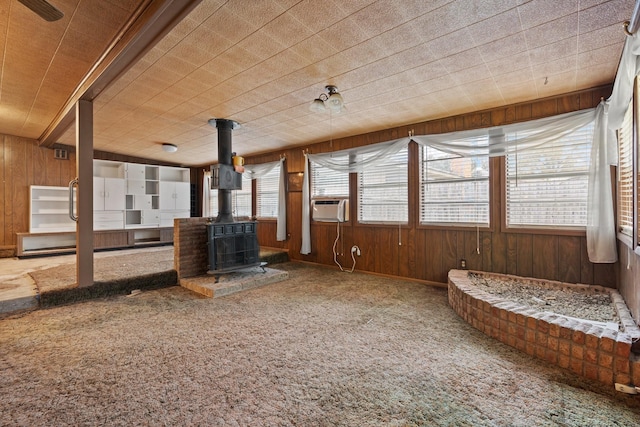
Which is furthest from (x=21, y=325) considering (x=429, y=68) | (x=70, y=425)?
(x=429, y=68)

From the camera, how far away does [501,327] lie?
2303 mm

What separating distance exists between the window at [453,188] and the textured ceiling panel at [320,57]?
0.63m

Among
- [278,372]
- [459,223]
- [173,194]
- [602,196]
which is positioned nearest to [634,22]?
[602,196]

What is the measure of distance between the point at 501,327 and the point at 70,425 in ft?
9.45

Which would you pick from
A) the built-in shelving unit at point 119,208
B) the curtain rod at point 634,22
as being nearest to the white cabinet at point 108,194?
the built-in shelving unit at point 119,208

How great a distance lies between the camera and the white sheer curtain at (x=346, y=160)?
4328 mm

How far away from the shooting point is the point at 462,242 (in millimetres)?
3777

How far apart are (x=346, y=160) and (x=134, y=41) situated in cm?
341

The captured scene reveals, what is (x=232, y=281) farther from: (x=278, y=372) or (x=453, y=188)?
(x=453, y=188)

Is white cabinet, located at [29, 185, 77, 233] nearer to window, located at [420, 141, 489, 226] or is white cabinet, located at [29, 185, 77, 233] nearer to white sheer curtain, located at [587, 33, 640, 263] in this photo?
window, located at [420, 141, 489, 226]

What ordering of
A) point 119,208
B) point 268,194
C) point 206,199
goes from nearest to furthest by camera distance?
point 119,208
point 268,194
point 206,199

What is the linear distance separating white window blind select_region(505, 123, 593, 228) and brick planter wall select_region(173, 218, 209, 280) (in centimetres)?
421

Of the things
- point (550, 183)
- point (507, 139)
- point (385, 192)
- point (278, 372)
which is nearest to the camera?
point (278, 372)

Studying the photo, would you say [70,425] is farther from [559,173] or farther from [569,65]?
[559,173]
